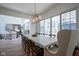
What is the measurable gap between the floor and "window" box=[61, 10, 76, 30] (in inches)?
36.3

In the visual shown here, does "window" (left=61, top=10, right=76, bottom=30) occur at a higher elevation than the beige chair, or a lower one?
higher

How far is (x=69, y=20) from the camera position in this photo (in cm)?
223

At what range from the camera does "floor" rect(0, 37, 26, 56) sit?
223 centimetres

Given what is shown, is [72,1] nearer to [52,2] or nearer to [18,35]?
[52,2]

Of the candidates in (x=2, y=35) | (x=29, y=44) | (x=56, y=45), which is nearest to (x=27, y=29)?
(x=29, y=44)

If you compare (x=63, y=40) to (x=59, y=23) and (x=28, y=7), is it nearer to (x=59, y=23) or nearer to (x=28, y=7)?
(x=59, y=23)

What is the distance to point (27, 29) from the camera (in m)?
2.34

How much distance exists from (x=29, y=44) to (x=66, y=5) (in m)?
1.04

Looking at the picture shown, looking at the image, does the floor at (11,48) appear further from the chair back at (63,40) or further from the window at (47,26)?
the chair back at (63,40)

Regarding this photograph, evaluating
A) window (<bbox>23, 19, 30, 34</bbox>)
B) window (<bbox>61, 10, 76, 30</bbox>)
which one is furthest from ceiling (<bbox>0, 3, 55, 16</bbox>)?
window (<bbox>61, 10, 76, 30</bbox>)

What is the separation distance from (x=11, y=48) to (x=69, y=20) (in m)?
1.22

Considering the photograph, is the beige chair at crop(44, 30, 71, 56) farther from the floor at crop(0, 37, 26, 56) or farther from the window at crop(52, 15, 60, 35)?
the floor at crop(0, 37, 26, 56)

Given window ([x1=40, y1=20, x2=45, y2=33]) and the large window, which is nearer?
the large window

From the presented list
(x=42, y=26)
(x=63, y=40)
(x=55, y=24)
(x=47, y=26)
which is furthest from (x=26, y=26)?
(x=63, y=40)
